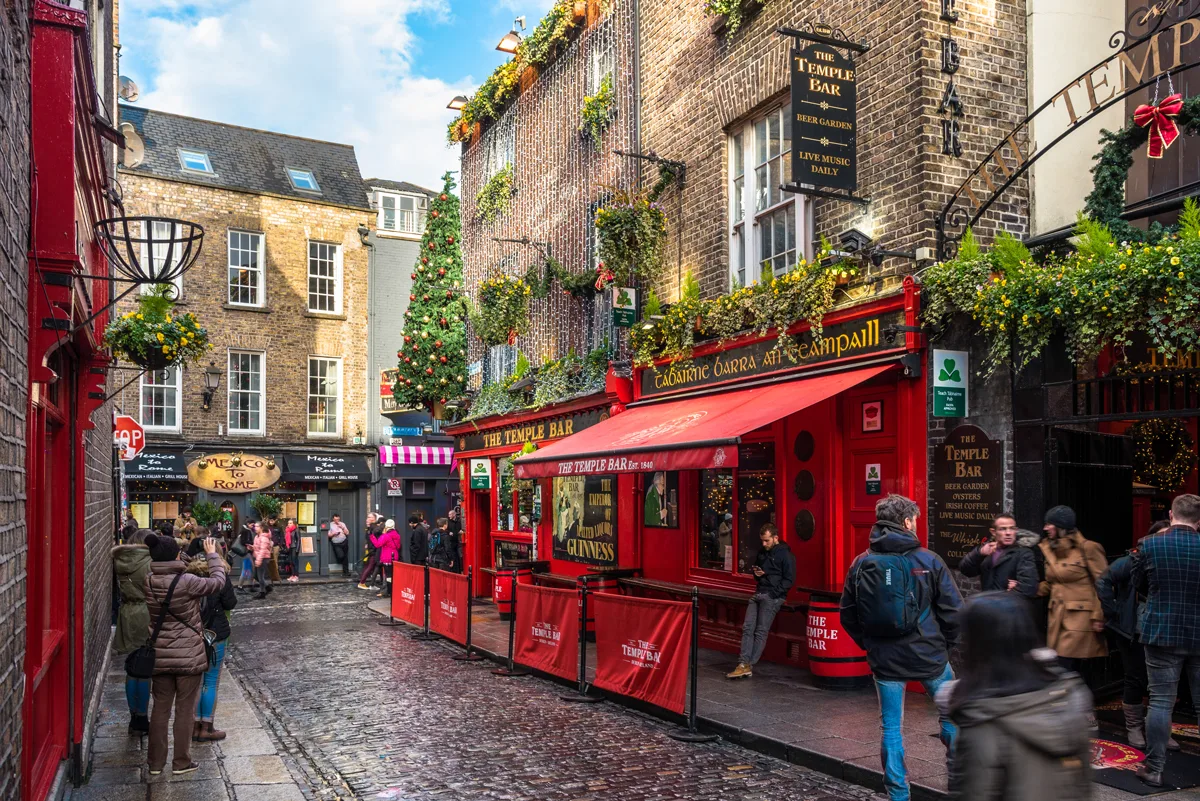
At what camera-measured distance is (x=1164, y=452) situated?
10219 millimetres

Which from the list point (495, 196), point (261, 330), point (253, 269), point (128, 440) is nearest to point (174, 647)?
point (128, 440)

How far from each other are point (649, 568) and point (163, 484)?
1862 centimetres

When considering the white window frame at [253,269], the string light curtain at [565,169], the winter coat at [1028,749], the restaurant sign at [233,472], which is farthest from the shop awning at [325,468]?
the winter coat at [1028,749]

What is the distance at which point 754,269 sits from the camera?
12.6 m

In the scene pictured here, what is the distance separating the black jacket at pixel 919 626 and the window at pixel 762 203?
6121 mm

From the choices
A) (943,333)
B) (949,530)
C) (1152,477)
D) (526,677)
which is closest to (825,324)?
(943,333)

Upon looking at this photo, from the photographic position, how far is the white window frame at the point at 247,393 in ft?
96.8

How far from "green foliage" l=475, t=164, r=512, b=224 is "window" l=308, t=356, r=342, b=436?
11.6 m

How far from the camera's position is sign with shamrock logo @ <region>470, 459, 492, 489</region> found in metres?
20.0

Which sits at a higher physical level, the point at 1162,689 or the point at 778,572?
the point at 778,572

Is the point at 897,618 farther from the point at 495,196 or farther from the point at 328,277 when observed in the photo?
the point at 328,277

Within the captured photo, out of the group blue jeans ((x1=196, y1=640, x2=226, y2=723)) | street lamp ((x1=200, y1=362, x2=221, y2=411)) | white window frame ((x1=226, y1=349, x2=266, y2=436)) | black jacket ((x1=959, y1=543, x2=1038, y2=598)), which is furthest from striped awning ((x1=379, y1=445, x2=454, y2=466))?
black jacket ((x1=959, y1=543, x2=1038, y2=598))

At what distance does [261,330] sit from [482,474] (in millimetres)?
12992

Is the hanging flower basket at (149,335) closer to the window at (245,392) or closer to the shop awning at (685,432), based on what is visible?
the shop awning at (685,432)
